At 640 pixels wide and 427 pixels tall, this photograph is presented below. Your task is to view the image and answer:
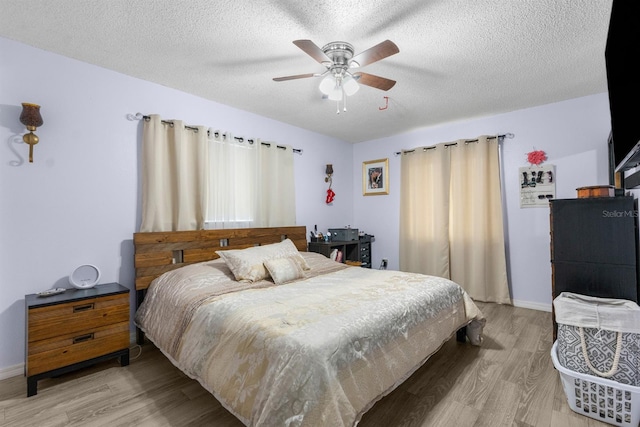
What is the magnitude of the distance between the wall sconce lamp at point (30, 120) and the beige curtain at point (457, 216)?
4210 mm

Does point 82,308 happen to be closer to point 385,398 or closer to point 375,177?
point 385,398

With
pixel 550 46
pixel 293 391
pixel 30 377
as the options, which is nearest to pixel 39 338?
pixel 30 377

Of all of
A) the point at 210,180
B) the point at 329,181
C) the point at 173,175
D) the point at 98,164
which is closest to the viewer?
the point at 98,164

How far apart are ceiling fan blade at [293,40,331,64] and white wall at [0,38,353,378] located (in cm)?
185

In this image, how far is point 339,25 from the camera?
2.04 meters

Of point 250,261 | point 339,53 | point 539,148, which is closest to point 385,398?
point 250,261

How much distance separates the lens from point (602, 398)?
1728mm

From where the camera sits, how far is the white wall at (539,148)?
330 cm

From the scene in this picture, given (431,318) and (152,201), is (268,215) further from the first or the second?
(431,318)

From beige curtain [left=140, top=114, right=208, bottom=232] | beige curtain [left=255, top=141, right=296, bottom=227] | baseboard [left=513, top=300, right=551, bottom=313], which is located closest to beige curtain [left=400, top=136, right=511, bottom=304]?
baseboard [left=513, top=300, right=551, bottom=313]

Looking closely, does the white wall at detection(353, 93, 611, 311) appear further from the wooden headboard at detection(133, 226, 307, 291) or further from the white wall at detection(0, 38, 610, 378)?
the wooden headboard at detection(133, 226, 307, 291)

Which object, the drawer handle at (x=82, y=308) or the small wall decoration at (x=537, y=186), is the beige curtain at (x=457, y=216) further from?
the drawer handle at (x=82, y=308)

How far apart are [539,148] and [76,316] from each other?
4934 millimetres

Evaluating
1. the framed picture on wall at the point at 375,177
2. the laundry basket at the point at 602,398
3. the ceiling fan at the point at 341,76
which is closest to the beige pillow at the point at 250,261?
the ceiling fan at the point at 341,76
